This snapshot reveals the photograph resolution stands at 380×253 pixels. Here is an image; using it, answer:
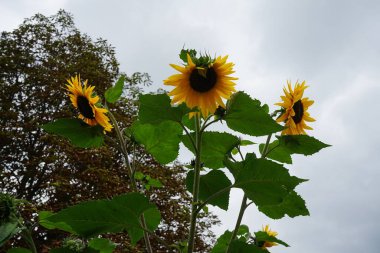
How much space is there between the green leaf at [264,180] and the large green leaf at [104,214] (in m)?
0.32

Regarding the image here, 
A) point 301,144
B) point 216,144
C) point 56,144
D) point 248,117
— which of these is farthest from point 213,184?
point 56,144

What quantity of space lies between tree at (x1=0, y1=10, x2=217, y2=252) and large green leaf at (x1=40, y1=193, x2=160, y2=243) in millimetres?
8841

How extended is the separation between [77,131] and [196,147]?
1.65 feet

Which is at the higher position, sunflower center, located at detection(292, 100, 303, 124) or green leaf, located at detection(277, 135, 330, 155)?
sunflower center, located at detection(292, 100, 303, 124)

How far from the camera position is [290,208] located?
1.72m

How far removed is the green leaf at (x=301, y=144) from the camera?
5.57ft

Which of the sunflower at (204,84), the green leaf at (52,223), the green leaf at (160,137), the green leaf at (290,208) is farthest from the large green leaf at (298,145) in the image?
the green leaf at (52,223)

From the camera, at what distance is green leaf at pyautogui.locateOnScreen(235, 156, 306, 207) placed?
4.73 feet

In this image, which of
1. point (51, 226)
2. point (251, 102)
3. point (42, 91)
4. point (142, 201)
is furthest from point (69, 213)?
point (42, 91)

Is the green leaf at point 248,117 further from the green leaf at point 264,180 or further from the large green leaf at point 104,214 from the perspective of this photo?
the large green leaf at point 104,214

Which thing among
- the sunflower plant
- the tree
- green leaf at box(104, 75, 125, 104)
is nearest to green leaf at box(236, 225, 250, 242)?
the sunflower plant

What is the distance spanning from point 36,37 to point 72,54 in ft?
4.15

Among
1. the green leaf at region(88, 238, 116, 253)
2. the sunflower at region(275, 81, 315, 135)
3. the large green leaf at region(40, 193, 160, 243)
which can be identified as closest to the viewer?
the large green leaf at region(40, 193, 160, 243)

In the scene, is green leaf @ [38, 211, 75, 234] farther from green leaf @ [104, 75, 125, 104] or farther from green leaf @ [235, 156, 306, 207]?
green leaf @ [235, 156, 306, 207]
